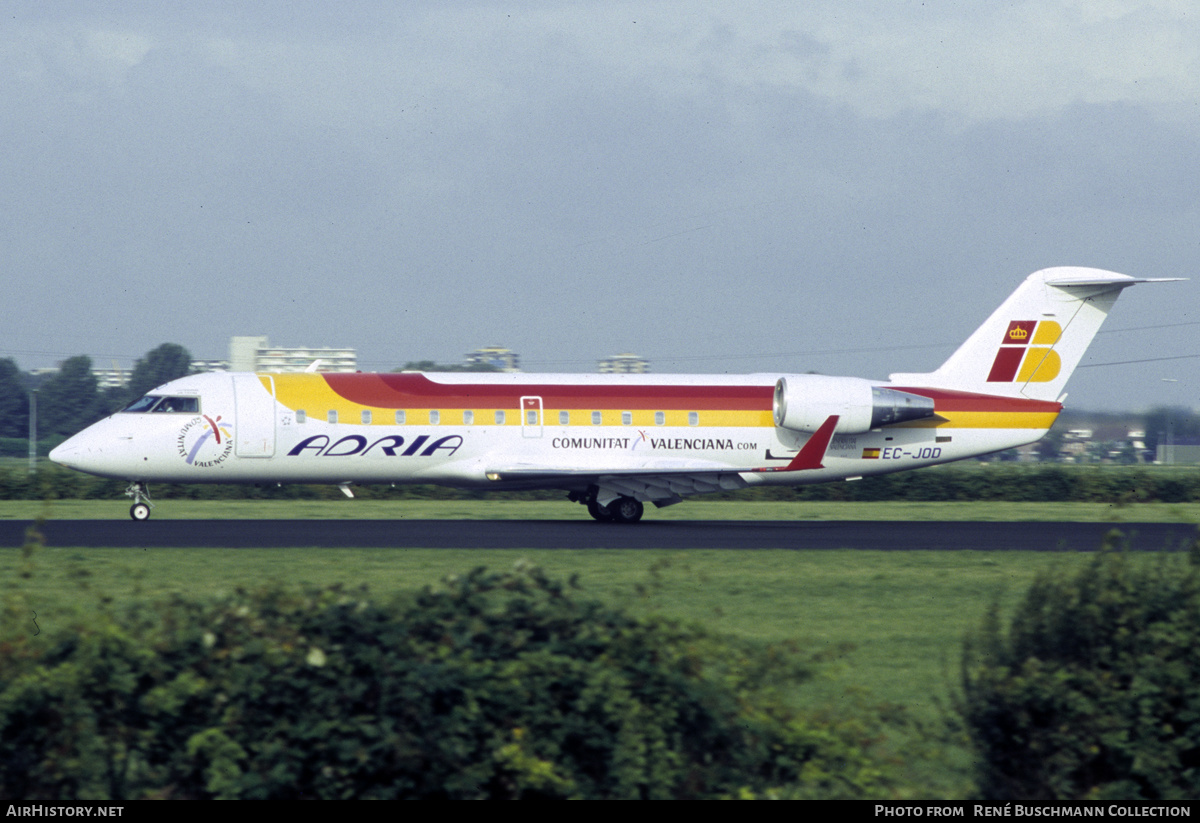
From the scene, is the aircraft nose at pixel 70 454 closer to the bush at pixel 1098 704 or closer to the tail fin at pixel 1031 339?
the tail fin at pixel 1031 339

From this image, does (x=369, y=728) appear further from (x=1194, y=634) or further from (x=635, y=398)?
(x=635, y=398)

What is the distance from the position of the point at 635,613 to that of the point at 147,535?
54.9ft

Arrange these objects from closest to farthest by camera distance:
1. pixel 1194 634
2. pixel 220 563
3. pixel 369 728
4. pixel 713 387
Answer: pixel 369 728 → pixel 1194 634 → pixel 220 563 → pixel 713 387

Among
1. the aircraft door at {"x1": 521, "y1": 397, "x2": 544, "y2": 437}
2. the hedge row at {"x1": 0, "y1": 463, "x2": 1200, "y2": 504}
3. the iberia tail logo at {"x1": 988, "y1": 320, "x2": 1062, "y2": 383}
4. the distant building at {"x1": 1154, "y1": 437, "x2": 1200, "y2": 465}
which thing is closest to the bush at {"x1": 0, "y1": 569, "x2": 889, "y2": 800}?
the aircraft door at {"x1": 521, "y1": 397, "x2": 544, "y2": 437}

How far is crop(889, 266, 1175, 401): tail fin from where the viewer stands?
2780cm

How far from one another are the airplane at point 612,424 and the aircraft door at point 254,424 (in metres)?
0.03

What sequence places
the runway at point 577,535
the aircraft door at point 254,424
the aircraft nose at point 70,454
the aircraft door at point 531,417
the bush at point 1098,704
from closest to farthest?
the bush at point 1098,704 → the runway at point 577,535 → the aircraft nose at point 70,454 → the aircraft door at point 254,424 → the aircraft door at point 531,417

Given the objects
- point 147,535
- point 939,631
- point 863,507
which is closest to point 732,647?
point 939,631

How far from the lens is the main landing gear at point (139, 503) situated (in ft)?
81.4

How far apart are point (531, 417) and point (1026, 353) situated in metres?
11.6

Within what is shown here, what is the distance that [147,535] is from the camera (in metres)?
21.0

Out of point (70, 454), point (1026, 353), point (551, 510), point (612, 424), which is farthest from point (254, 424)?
point (1026, 353)

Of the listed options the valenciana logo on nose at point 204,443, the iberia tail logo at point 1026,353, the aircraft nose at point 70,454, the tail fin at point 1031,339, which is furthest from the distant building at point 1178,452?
the aircraft nose at point 70,454

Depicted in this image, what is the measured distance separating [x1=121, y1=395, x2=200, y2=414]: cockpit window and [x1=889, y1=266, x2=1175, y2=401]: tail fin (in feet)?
51.1
